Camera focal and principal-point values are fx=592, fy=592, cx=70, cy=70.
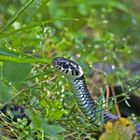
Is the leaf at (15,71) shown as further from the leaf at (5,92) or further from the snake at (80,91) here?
the snake at (80,91)

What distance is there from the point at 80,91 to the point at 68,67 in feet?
0.46

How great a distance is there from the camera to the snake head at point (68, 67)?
309cm

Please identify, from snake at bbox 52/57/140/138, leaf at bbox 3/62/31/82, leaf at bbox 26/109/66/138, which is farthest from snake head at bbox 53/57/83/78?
leaf at bbox 26/109/66/138

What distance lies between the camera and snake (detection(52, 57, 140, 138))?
307 centimetres

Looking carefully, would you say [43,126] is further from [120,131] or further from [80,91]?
[80,91]

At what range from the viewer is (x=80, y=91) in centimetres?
312

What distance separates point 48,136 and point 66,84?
58cm

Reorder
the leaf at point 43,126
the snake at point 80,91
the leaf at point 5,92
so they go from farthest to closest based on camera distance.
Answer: the snake at point 80,91 → the leaf at point 5,92 → the leaf at point 43,126

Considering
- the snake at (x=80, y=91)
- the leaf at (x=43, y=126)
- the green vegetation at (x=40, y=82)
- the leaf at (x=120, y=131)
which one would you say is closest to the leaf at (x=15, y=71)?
the green vegetation at (x=40, y=82)

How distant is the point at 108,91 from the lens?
391 centimetres

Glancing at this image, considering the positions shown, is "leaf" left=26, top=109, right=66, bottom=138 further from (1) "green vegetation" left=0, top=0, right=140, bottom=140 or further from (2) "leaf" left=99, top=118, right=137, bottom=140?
(2) "leaf" left=99, top=118, right=137, bottom=140

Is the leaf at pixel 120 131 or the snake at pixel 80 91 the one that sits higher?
the snake at pixel 80 91

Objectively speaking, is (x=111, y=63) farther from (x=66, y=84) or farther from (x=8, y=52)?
(x=8, y=52)

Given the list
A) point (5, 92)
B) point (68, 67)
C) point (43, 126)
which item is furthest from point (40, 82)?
point (43, 126)
